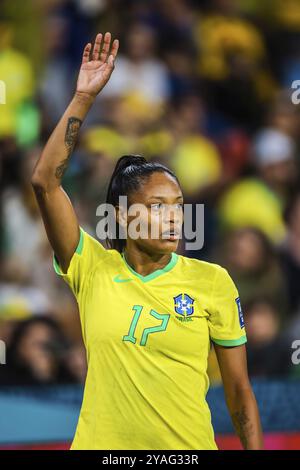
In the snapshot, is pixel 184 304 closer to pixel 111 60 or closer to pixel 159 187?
pixel 159 187

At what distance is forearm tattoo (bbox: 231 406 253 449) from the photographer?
2705mm

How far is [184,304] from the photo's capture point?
8.78ft

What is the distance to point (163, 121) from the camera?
6.27 metres

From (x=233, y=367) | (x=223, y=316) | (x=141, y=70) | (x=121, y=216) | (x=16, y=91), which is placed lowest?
(x=233, y=367)

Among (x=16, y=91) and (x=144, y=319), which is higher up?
(x=16, y=91)

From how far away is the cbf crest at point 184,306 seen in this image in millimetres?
2658

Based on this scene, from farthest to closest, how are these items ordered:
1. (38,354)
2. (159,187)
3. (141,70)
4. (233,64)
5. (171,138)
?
1. (233,64)
2. (141,70)
3. (171,138)
4. (38,354)
5. (159,187)

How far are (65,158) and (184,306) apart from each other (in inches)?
21.8

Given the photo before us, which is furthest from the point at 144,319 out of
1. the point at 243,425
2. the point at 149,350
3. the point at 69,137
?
the point at 69,137

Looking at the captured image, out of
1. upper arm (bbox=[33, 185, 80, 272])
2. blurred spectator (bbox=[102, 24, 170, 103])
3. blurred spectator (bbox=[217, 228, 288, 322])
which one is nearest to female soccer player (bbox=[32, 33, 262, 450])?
upper arm (bbox=[33, 185, 80, 272])

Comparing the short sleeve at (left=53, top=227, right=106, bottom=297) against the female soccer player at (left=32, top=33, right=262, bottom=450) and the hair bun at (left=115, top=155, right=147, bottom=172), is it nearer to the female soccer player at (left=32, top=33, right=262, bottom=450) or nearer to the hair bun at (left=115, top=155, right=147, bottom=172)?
the female soccer player at (left=32, top=33, right=262, bottom=450)

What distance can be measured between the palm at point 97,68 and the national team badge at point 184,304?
0.65 m

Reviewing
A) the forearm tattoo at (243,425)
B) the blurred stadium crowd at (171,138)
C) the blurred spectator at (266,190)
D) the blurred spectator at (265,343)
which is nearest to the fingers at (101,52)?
the forearm tattoo at (243,425)

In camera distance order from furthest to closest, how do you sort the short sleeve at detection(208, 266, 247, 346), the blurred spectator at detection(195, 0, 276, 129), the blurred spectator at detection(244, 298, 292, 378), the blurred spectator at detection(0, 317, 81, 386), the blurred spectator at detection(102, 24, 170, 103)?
the blurred spectator at detection(195, 0, 276, 129)
the blurred spectator at detection(102, 24, 170, 103)
the blurred spectator at detection(244, 298, 292, 378)
the blurred spectator at detection(0, 317, 81, 386)
the short sleeve at detection(208, 266, 247, 346)
